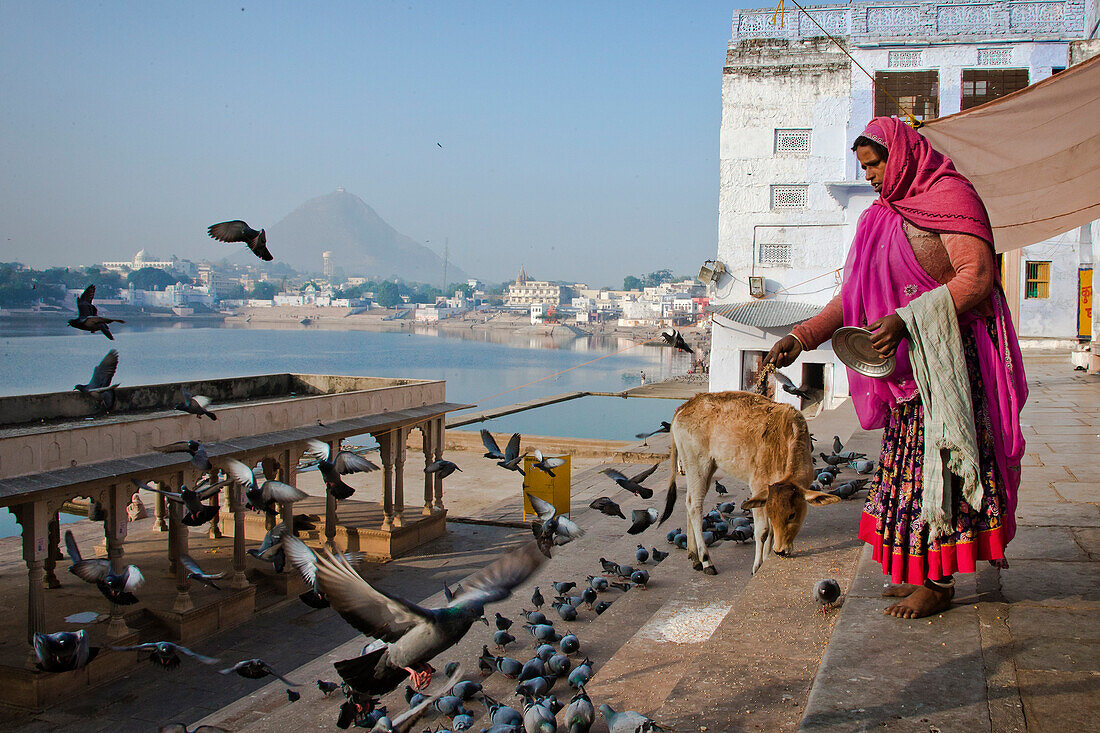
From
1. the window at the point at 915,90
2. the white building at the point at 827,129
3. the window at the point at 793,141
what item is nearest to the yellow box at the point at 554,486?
the white building at the point at 827,129

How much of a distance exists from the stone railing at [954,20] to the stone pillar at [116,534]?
20.2m

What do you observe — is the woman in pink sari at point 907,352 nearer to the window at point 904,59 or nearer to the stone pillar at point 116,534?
the stone pillar at point 116,534

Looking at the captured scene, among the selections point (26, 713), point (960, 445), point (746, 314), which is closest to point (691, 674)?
point (960, 445)

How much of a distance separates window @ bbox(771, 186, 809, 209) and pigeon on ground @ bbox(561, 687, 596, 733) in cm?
2487

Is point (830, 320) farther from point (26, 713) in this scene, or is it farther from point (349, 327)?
point (349, 327)

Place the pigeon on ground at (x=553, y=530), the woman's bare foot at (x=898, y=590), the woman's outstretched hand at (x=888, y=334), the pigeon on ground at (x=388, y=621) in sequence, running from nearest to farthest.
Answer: the pigeon on ground at (x=388, y=621), the woman's outstretched hand at (x=888, y=334), the woman's bare foot at (x=898, y=590), the pigeon on ground at (x=553, y=530)

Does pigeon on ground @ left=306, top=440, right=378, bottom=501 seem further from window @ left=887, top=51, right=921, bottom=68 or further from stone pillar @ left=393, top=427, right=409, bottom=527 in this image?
window @ left=887, top=51, right=921, bottom=68

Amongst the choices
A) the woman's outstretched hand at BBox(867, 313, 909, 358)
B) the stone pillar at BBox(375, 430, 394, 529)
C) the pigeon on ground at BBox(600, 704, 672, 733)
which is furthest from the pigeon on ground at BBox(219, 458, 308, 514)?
the stone pillar at BBox(375, 430, 394, 529)

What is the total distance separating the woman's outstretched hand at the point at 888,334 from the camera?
134 inches

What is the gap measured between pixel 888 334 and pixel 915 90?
75.4ft

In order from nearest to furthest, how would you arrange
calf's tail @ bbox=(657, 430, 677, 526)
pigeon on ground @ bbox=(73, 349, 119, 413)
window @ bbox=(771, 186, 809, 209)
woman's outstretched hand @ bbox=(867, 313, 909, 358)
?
woman's outstretched hand @ bbox=(867, 313, 909, 358), calf's tail @ bbox=(657, 430, 677, 526), pigeon on ground @ bbox=(73, 349, 119, 413), window @ bbox=(771, 186, 809, 209)

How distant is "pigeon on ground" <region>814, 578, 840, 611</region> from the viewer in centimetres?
438

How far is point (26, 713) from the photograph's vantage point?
Result: 379 inches

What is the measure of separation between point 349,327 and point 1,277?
330 ft
